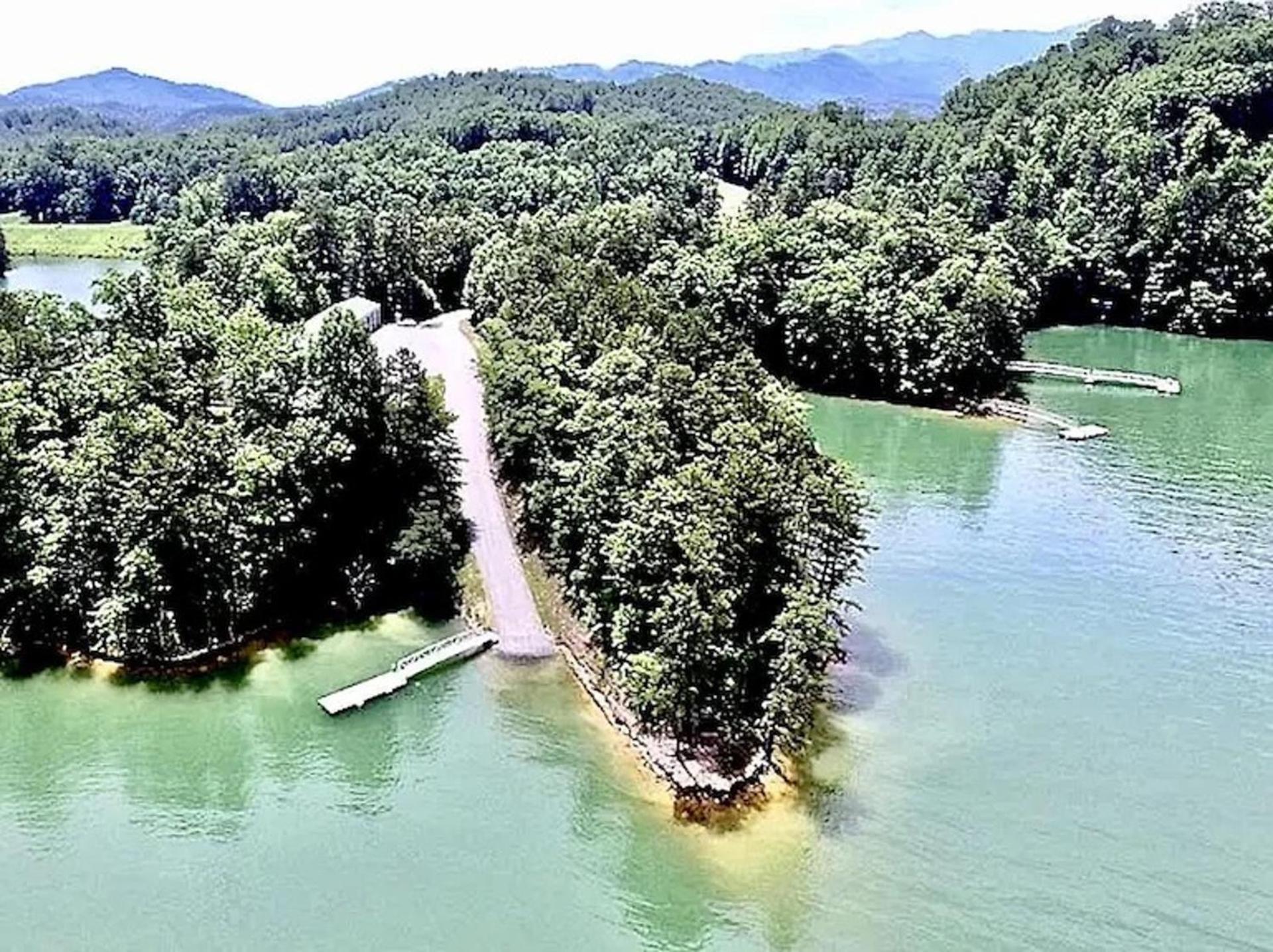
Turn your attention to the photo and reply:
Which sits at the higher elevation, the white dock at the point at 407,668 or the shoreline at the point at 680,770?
the white dock at the point at 407,668

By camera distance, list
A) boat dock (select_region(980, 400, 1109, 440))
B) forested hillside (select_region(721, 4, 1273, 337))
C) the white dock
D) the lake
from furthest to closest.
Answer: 1. the lake
2. forested hillside (select_region(721, 4, 1273, 337))
3. boat dock (select_region(980, 400, 1109, 440))
4. the white dock

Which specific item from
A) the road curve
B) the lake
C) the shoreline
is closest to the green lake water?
the shoreline

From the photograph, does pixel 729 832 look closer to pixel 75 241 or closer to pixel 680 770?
pixel 680 770

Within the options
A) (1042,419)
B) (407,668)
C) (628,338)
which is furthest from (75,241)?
(407,668)

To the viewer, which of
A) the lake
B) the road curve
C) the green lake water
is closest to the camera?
the green lake water

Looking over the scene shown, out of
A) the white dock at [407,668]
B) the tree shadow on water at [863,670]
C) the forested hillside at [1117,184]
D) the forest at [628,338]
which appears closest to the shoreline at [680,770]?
the forest at [628,338]

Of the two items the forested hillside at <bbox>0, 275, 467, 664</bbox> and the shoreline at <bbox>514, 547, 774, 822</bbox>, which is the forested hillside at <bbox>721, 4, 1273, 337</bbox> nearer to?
the forested hillside at <bbox>0, 275, 467, 664</bbox>

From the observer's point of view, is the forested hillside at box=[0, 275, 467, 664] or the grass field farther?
the grass field

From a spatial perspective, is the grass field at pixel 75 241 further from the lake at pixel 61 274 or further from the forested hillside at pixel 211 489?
the forested hillside at pixel 211 489
